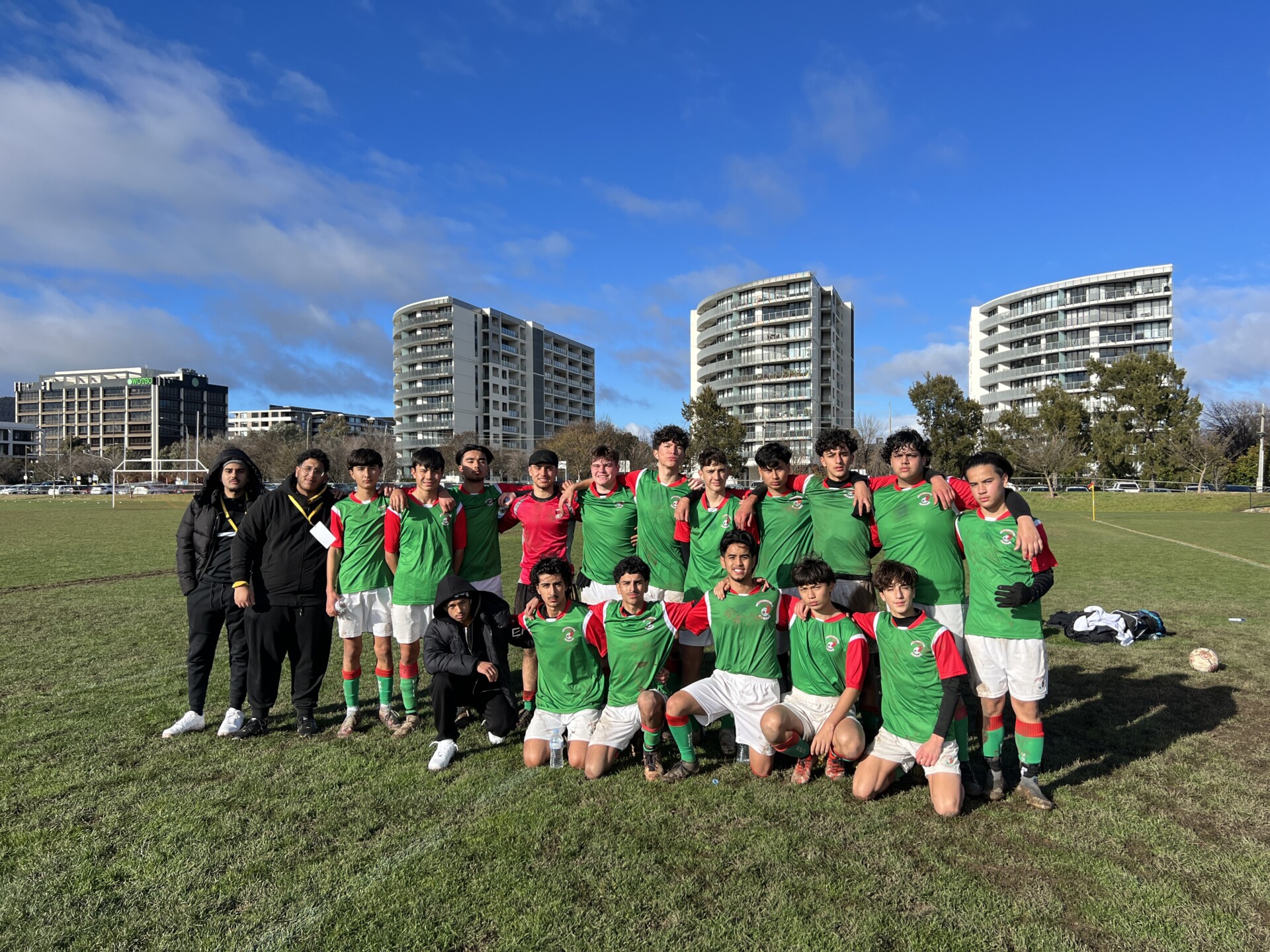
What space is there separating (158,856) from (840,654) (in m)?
3.79

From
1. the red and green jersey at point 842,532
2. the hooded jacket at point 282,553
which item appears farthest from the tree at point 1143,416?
the hooded jacket at point 282,553

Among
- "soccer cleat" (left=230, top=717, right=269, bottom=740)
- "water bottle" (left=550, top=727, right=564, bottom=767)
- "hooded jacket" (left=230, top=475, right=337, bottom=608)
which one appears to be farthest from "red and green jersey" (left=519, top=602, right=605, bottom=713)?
"soccer cleat" (left=230, top=717, right=269, bottom=740)

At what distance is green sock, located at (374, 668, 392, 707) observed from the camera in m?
5.13

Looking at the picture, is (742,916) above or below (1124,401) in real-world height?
below

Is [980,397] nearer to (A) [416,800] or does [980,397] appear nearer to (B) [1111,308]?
(B) [1111,308]

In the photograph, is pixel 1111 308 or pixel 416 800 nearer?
pixel 416 800

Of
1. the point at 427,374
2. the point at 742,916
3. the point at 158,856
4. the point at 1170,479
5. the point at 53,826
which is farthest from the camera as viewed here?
the point at 427,374

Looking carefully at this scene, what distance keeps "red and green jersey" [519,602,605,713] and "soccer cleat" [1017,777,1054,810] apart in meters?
2.57

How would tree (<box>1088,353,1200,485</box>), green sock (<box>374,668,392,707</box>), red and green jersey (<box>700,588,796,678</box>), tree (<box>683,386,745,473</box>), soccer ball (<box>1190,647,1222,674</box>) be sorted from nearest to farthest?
red and green jersey (<box>700,588,796,678</box>) < green sock (<box>374,668,392,707</box>) < soccer ball (<box>1190,647,1222,674</box>) < tree (<box>1088,353,1200,485</box>) < tree (<box>683,386,745,473</box>)

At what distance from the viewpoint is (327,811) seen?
3799 millimetres

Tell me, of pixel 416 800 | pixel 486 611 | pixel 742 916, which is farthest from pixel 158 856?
pixel 742 916

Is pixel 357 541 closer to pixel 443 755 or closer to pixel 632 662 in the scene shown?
pixel 443 755

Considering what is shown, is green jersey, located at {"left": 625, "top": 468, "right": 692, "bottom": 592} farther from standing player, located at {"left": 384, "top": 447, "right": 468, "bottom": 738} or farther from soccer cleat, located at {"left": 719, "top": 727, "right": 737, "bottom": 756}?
standing player, located at {"left": 384, "top": 447, "right": 468, "bottom": 738}

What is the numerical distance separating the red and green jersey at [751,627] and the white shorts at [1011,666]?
113 cm
